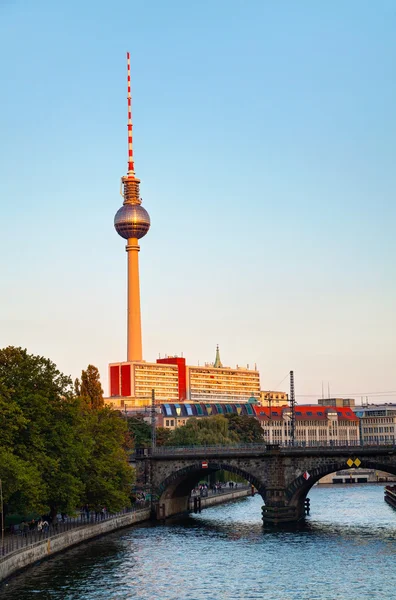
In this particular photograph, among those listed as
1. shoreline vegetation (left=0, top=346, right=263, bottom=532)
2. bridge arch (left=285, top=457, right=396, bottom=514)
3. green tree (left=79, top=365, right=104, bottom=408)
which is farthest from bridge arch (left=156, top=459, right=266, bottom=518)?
green tree (left=79, top=365, right=104, bottom=408)

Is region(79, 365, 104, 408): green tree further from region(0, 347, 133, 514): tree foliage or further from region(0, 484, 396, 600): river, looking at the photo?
region(0, 347, 133, 514): tree foliage

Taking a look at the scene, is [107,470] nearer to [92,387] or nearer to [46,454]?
[46,454]

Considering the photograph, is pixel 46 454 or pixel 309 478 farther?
pixel 309 478

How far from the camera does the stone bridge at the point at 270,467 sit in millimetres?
122250

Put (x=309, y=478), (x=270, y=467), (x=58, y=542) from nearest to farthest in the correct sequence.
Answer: (x=58, y=542), (x=309, y=478), (x=270, y=467)

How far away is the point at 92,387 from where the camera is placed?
17038cm

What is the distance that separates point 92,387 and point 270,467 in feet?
169

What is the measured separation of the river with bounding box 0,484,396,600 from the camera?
76625 mm

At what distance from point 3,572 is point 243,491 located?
396 feet

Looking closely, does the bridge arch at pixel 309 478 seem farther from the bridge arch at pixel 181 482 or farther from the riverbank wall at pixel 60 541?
the riverbank wall at pixel 60 541

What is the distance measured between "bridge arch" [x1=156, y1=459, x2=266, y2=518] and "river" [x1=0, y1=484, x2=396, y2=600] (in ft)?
21.3

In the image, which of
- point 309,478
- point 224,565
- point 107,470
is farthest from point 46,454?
point 309,478

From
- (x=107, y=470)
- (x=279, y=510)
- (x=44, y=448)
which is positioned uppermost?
(x=44, y=448)

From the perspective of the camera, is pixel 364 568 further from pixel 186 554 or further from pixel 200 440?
pixel 200 440
